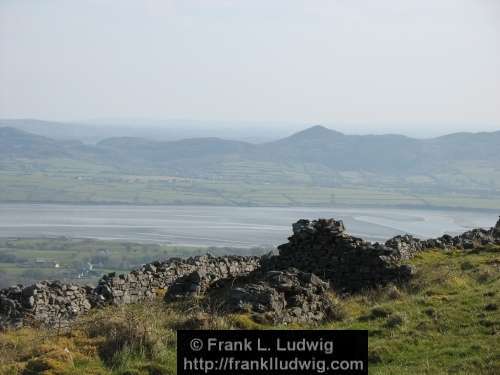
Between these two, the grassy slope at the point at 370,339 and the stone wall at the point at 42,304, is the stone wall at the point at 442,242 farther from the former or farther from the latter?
the stone wall at the point at 42,304

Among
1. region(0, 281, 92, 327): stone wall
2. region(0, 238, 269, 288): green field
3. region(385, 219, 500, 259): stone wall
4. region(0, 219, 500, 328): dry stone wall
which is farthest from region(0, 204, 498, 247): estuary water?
region(0, 281, 92, 327): stone wall

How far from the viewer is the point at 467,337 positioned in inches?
611

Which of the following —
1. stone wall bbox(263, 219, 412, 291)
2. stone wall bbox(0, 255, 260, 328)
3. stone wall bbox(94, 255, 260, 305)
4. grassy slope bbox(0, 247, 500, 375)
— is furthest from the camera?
stone wall bbox(263, 219, 412, 291)

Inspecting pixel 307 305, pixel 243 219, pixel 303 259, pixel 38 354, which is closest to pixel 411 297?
pixel 307 305

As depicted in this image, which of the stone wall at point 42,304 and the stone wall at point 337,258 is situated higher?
the stone wall at point 337,258

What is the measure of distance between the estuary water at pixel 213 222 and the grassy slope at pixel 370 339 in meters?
106

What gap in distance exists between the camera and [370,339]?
1570cm

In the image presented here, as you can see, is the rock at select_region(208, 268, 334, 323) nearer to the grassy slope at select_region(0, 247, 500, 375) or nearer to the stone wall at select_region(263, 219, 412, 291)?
the grassy slope at select_region(0, 247, 500, 375)

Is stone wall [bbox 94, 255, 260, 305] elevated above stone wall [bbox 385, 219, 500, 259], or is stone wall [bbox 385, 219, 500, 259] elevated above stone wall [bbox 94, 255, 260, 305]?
stone wall [bbox 385, 219, 500, 259]

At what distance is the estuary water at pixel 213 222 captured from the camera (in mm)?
142250

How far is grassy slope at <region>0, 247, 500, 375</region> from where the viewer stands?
1364cm

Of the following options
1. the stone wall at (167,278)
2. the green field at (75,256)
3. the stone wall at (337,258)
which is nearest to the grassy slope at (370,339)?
the stone wall at (167,278)

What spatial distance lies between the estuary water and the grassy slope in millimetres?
106473

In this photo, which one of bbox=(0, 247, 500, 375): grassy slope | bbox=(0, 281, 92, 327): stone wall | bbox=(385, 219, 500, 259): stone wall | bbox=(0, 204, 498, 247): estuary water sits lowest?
bbox=(0, 204, 498, 247): estuary water
